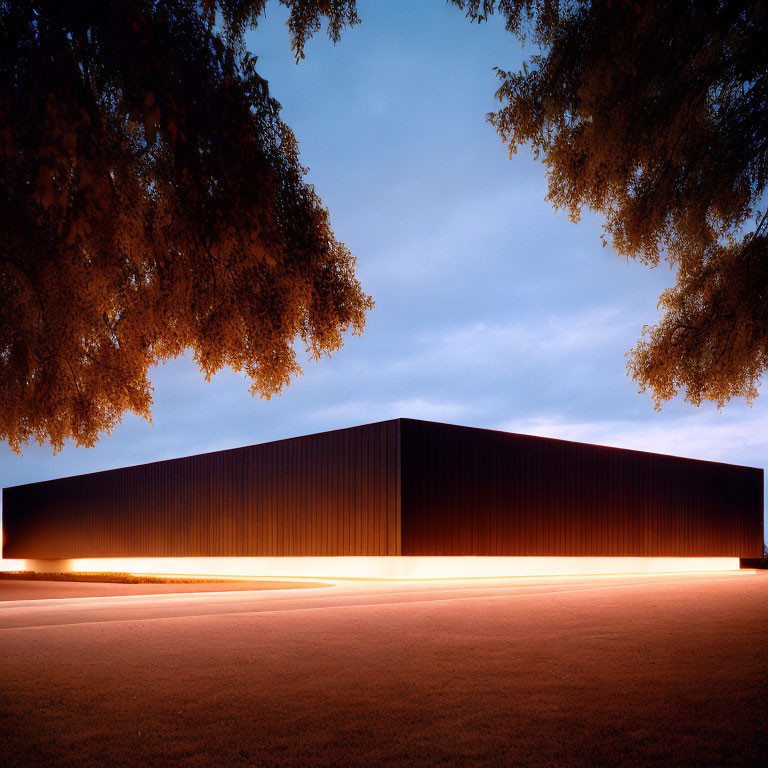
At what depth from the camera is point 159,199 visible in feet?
20.4

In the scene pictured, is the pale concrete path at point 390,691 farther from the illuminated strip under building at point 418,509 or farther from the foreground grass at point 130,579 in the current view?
the illuminated strip under building at point 418,509

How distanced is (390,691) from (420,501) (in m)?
19.3

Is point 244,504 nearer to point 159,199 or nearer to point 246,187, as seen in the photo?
point 159,199

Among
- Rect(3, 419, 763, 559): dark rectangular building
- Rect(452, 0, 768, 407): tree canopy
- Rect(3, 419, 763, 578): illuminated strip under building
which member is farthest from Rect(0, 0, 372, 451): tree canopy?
Rect(3, 419, 763, 578): illuminated strip under building

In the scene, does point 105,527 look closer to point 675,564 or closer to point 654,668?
point 675,564

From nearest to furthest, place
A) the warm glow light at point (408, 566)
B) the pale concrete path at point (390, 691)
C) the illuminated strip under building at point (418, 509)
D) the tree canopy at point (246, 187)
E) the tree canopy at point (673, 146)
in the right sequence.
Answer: the pale concrete path at point (390, 691) < the tree canopy at point (246, 187) < the tree canopy at point (673, 146) < the warm glow light at point (408, 566) < the illuminated strip under building at point (418, 509)

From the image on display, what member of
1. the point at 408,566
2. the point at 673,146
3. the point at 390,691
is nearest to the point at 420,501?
the point at 408,566

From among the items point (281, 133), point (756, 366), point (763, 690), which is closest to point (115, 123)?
point (281, 133)

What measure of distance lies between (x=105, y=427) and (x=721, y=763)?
7.50m

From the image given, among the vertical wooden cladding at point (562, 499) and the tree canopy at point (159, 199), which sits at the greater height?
the tree canopy at point (159, 199)

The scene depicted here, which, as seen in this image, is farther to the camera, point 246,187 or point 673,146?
point 673,146

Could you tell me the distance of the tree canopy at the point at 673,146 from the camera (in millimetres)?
7090

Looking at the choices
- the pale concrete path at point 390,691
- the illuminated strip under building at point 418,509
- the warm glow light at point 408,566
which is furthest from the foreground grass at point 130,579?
the pale concrete path at point 390,691

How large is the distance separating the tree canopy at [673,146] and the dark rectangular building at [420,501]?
583 inches
